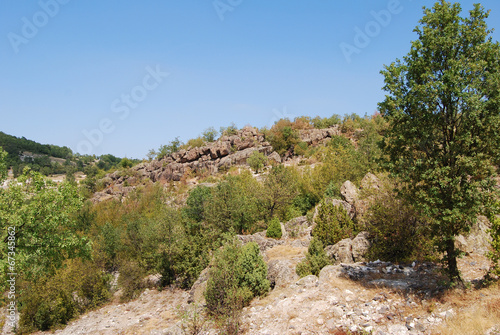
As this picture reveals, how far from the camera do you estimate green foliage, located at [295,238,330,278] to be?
592 inches

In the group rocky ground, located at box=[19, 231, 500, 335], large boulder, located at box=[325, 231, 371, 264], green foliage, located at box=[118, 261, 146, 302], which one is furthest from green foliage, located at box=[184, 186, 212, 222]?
large boulder, located at box=[325, 231, 371, 264]

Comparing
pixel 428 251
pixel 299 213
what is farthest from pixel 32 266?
pixel 299 213

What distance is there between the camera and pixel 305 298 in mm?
12141

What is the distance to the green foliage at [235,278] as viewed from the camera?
1312 cm

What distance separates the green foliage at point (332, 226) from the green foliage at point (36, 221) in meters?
13.8

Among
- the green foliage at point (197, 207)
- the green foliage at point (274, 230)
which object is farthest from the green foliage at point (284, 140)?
the green foliage at point (274, 230)

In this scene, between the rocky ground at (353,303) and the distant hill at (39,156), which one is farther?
the distant hill at (39,156)

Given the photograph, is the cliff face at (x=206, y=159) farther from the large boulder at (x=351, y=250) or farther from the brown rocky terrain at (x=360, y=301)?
the brown rocky terrain at (x=360, y=301)

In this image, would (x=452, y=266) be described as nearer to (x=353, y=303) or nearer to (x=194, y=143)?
(x=353, y=303)

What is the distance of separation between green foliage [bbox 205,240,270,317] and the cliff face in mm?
63937

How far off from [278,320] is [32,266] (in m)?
11.2

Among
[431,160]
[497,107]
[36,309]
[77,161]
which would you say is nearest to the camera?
[497,107]

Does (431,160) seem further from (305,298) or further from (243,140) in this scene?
(243,140)

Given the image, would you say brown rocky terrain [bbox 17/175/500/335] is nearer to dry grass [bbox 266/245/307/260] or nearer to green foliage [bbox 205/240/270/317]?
dry grass [bbox 266/245/307/260]
